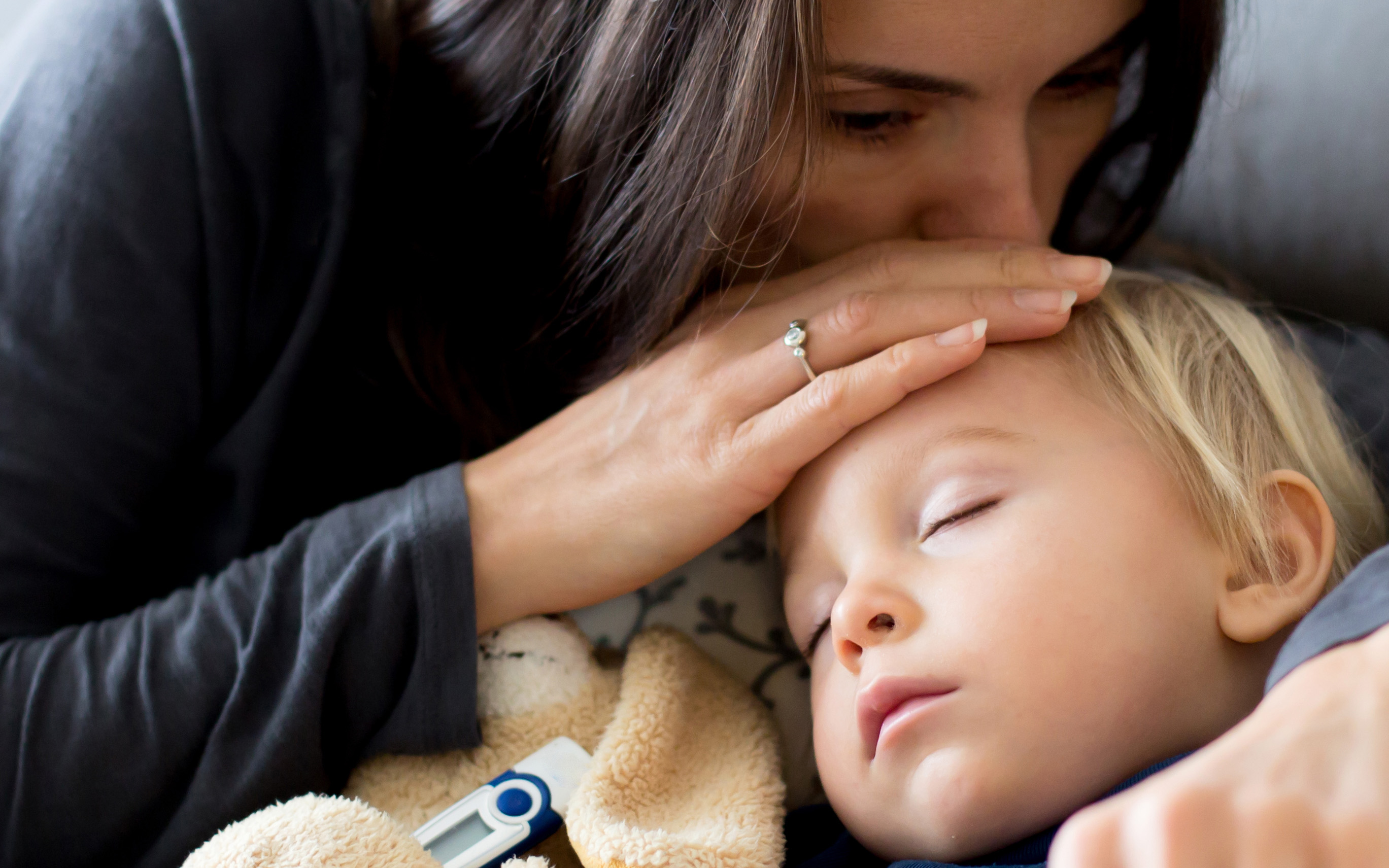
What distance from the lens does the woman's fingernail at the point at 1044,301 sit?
2.60ft

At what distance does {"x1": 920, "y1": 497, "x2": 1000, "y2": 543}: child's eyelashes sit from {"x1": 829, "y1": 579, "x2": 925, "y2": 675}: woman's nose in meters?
0.05

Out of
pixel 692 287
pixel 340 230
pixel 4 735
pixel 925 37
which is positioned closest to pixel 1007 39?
pixel 925 37

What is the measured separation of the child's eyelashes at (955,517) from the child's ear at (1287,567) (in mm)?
167

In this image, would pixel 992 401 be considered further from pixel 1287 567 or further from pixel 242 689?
pixel 242 689

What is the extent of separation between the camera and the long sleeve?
76 centimetres

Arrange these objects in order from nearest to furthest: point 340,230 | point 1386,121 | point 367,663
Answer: point 367,663
point 340,230
point 1386,121

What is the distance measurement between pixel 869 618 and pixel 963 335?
0.75 feet

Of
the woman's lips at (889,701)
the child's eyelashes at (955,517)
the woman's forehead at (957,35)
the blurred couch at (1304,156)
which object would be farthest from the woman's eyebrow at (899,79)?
the blurred couch at (1304,156)

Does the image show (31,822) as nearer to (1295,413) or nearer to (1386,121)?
(1295,413)

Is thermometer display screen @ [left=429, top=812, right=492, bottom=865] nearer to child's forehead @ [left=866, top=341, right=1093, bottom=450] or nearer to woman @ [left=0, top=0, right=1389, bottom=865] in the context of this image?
woman @ [left=0, top=0, right=1389, bottom=865]

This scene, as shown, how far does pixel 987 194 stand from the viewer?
85 centimetres

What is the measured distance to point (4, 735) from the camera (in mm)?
A: 752

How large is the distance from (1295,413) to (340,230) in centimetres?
82

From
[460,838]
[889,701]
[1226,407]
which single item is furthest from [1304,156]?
[460,838]
